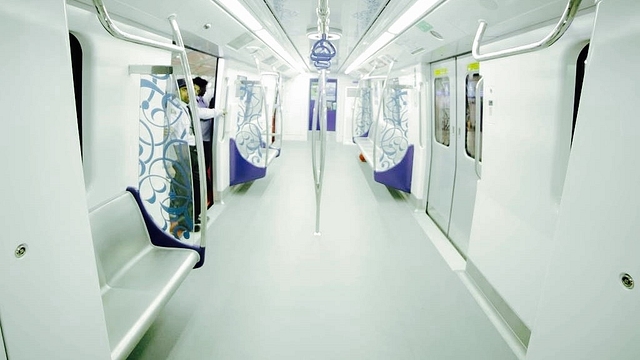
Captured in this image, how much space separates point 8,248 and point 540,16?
2647mm

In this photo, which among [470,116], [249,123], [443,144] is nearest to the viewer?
[470,116]

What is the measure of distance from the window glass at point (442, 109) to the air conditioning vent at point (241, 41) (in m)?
2.57

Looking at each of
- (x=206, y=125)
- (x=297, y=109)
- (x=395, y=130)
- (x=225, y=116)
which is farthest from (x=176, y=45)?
(x=297, y=109)

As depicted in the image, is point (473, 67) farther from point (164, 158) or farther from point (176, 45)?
point (164, 158)

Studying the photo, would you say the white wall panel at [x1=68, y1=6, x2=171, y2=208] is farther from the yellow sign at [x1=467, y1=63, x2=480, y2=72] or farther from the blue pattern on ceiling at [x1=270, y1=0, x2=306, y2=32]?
the yellow sign at [x1=467, y1=63, x2=480, y2=72]

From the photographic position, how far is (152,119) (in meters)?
3.02

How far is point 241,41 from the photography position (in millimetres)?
4383

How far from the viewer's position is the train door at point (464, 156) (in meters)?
3.88

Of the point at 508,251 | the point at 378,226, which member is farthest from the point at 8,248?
the point at 378,226

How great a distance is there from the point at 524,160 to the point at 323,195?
159 inches

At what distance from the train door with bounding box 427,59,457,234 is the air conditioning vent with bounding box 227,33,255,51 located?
2.49 m

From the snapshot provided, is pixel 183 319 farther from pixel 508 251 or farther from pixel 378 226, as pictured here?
pixel 378 226

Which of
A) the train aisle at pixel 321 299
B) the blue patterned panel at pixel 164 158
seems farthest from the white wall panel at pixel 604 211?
the blue patterned panel at pixel 164 158

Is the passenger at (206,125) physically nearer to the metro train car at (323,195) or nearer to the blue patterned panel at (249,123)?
the metro train car at (323,195)
